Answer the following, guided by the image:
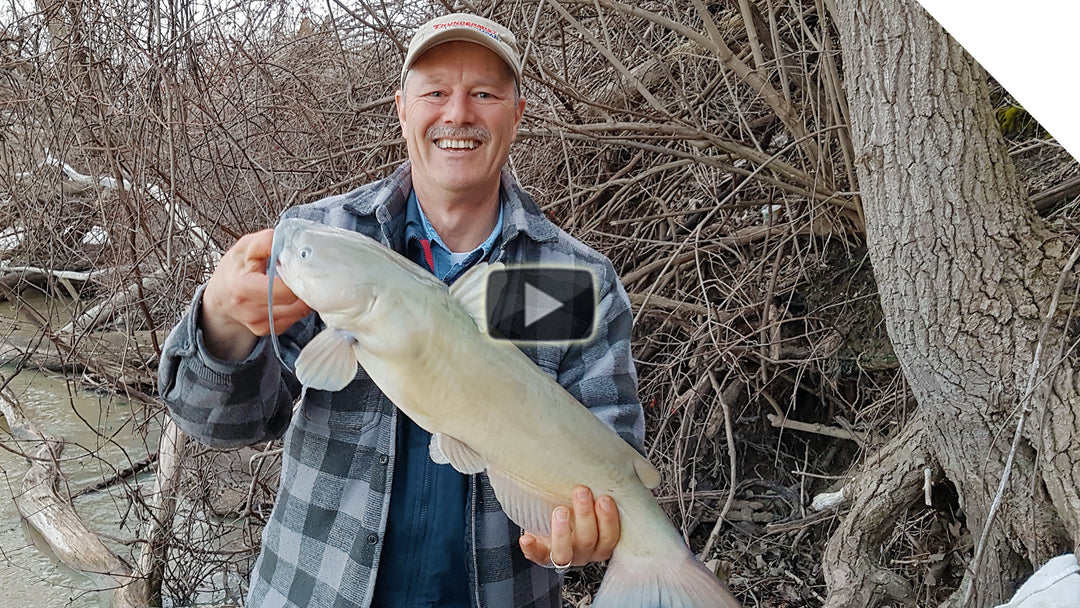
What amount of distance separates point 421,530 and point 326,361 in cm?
58

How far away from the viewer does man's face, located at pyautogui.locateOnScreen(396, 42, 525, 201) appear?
1615 millimetres

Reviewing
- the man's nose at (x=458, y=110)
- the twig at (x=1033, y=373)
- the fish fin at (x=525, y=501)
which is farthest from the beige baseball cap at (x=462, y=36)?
the twig at (x=1033, y=373)

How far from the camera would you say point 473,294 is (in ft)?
4.14

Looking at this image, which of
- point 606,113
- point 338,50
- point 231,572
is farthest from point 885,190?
point 231,572

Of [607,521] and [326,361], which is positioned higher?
[326,361]

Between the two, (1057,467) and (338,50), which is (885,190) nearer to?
(1057,467)

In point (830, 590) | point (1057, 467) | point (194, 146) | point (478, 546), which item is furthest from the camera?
point (194, 146)

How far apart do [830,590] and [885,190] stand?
1.46m

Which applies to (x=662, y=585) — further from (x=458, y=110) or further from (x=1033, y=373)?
(x=1033, y=373)

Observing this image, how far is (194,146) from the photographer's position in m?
3.88

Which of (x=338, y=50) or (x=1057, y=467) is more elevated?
(x=338, y=50)

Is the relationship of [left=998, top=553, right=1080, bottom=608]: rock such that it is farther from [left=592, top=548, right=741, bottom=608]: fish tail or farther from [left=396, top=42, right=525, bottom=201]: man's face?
[left=396, top=42, right=525, bottom=201]: man's face

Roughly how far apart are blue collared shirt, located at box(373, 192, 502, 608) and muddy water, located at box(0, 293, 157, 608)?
244 centimetres
